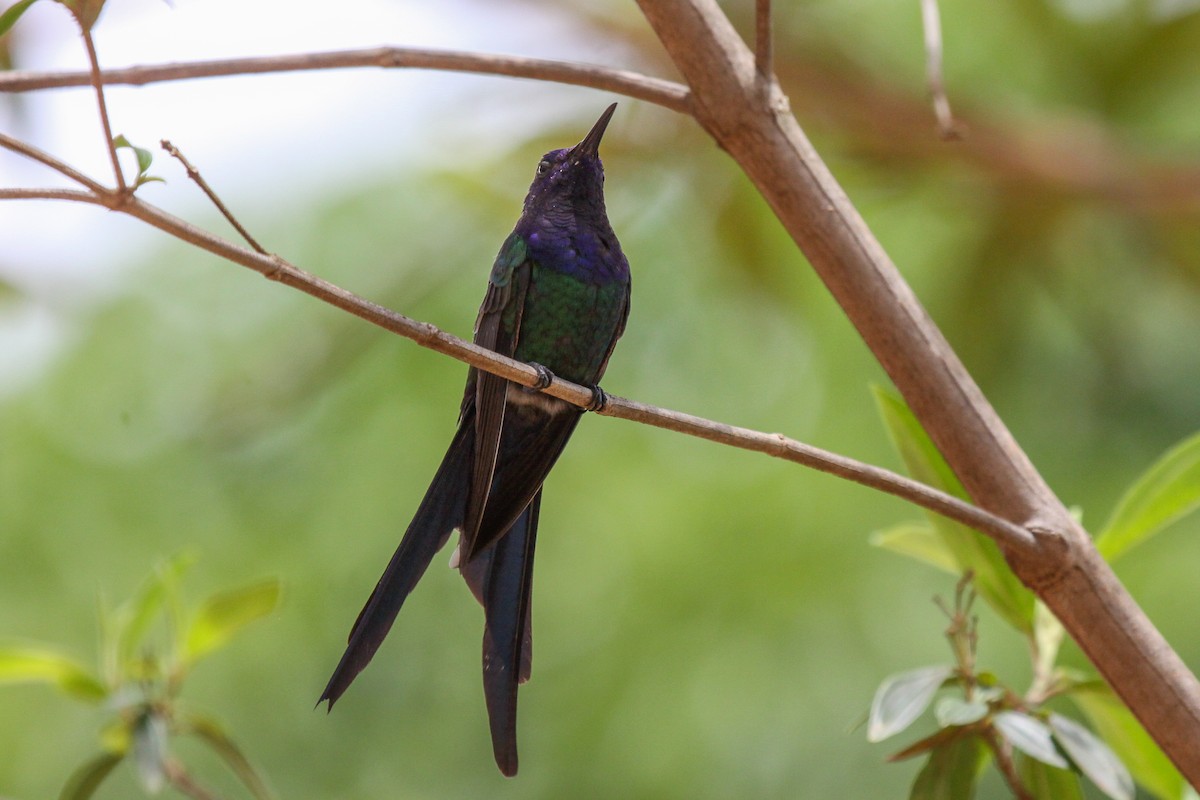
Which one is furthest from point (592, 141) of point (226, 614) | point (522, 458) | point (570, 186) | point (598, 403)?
point (226, 614)

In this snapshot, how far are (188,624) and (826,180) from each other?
1858mm

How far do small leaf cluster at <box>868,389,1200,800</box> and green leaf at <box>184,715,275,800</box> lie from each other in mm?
1232

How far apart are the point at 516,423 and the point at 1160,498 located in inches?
54.3

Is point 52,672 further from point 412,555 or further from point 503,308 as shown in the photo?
point 503,308

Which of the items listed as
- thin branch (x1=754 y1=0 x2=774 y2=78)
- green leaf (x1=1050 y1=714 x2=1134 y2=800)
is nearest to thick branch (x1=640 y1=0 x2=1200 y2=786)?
thin branch (x1=754 y1=0 x2=774 y2=78)

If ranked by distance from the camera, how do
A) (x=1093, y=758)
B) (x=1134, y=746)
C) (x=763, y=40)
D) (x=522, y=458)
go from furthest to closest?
(x=522, y=458) < (x=1134, y=746) < (x=1093, y=758) < (x=763, y=40)

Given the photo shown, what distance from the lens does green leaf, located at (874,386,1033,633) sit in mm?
2145

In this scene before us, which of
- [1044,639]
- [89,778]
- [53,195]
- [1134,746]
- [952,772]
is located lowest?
[1134,746]

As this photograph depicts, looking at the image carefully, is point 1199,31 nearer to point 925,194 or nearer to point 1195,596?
point 925,194

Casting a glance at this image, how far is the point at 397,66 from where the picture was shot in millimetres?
1930

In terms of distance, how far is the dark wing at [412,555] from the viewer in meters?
1.69

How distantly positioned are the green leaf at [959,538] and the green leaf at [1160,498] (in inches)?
7.3

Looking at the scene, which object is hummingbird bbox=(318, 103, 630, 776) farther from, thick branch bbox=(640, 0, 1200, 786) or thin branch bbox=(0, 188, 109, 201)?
thin branch bbox=(0, 188, 109, 201)

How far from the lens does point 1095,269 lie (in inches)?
252
